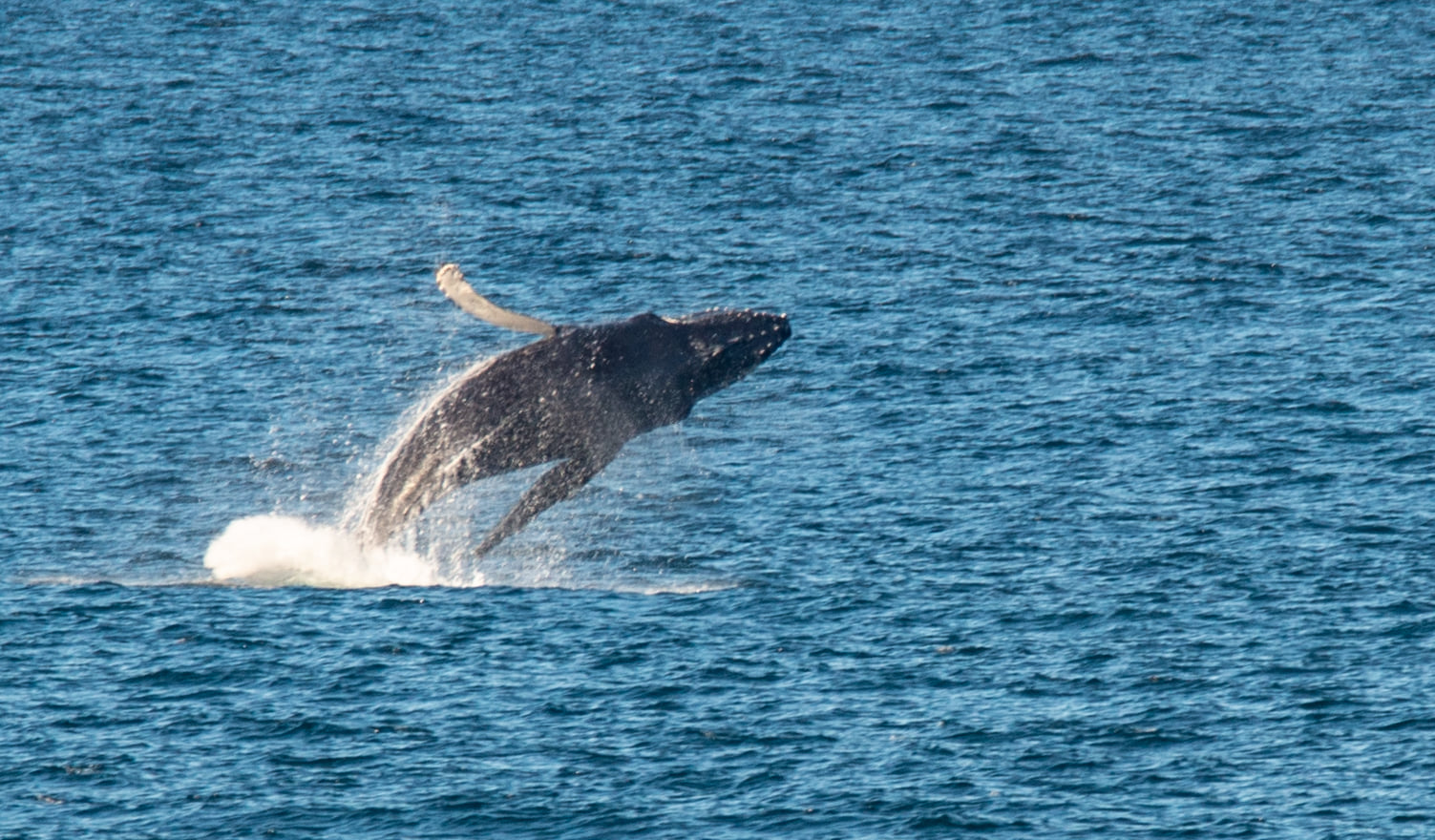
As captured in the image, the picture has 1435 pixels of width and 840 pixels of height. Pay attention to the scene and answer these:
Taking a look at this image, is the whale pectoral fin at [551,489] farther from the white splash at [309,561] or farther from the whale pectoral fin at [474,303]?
the white splash at [309,561]

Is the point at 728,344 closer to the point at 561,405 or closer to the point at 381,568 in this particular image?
the point at 561,405

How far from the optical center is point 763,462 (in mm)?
54969

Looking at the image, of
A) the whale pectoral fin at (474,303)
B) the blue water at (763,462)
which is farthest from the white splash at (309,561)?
the whale pectoral fin at (474,303)

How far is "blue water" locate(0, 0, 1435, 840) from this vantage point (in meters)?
38.3

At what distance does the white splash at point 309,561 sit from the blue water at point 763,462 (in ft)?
0.40

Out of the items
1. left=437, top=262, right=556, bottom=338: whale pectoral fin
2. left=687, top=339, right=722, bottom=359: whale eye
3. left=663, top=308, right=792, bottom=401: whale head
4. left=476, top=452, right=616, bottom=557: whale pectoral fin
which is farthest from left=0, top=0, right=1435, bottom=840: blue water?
left=437, top=262, right=556, bottom=338: whale pectoral fin

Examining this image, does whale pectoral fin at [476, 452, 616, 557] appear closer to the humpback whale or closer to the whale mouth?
the humpback whale

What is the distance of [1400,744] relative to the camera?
127 ft

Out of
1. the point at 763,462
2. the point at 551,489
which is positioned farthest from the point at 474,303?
the point at 763,462

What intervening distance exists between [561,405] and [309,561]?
37.2 feet

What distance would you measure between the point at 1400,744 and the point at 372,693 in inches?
735

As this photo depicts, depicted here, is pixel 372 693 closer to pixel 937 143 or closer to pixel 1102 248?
pixel 1102 248

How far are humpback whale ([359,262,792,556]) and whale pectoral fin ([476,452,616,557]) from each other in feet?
0.05

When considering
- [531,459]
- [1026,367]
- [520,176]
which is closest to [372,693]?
[531,459]
